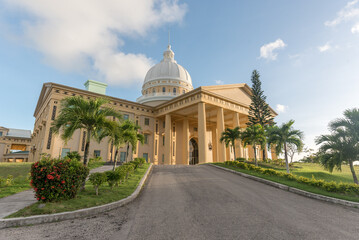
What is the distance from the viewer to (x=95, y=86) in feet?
123

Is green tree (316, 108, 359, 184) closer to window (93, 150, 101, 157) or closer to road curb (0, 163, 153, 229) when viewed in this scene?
road curb (0, 163, 153, 229)

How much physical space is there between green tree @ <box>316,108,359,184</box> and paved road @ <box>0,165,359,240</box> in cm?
670

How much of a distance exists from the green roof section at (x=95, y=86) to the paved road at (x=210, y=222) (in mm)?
33365

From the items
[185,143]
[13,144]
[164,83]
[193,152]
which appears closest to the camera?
[185,143]

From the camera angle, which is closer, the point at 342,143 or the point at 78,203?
the point at 78,203

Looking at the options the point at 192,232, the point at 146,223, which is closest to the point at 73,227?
the point at 146,223

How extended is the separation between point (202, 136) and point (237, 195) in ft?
54.3

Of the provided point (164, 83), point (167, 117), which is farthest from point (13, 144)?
point (167, 117)

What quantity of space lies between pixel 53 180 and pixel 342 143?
58.4ft

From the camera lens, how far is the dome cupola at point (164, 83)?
41781 mm

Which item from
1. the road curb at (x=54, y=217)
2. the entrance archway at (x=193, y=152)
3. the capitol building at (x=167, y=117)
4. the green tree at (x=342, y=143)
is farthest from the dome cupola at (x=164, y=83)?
the road curb at (x=54, y=217)

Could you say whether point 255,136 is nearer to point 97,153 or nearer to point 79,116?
point 79,116

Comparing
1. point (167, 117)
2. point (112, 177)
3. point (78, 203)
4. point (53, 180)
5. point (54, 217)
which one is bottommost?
point (54, 217)

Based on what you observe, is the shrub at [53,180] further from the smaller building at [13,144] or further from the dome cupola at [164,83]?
the smaller building at [13,144]
